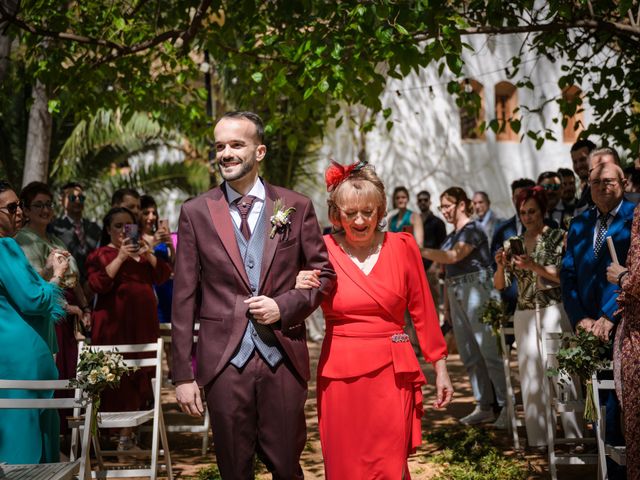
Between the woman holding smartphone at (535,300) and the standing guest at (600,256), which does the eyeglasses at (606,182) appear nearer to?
the standing guest at (600,256)

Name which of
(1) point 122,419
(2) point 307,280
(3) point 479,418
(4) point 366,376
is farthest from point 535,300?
(2) point 307,280

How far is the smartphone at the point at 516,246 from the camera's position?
7582mm

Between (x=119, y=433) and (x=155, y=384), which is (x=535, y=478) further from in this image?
(x=119, y=433)

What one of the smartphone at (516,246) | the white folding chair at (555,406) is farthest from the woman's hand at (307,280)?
the smartphone at (516,246)

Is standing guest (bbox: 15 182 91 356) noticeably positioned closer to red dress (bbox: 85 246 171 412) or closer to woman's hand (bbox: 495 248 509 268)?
red dress (bbox: 85 246 171 412)

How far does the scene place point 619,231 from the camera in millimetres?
6219

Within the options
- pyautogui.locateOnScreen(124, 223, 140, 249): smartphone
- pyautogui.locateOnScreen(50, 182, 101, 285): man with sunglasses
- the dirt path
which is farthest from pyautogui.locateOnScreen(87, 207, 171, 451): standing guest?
pyautogui.locateOnScreen(50, 182, 101, 285): man with sunglasses

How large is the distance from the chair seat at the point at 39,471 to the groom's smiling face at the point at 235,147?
1.83 meters

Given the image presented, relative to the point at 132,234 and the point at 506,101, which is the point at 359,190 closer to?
the point at 132,234

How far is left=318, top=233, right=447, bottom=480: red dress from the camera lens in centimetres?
493

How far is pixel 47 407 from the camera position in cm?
527

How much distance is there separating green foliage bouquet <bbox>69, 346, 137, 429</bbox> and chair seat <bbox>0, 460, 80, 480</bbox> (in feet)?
1.90

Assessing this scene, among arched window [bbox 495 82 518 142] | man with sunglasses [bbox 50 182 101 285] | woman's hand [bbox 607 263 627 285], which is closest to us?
woman's hand [bbox 607 263 627 285]

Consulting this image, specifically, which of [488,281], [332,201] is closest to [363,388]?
[332,201]
